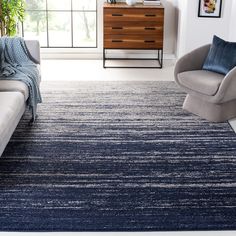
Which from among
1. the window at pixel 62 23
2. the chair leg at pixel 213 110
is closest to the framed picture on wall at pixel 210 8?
the window at pixel 62 23

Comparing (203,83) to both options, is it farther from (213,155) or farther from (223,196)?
(223,196)

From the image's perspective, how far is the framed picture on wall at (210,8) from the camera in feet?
20.7

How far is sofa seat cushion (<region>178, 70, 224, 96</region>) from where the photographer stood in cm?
450

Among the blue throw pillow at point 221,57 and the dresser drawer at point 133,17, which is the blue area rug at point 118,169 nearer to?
the blue throw pillow at point 221,57

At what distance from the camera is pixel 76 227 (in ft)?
9.51

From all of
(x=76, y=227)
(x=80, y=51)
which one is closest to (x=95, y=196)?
(x=76, y=227)

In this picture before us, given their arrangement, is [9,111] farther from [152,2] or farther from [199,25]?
[152,2]

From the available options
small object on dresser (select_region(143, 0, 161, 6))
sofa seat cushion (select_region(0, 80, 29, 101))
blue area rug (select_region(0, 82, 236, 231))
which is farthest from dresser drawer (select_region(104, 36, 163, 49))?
sofa seat cushion (select_region(0, 80, 29, 101))

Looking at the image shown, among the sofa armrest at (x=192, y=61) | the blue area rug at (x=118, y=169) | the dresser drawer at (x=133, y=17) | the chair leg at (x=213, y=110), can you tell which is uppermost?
the dresser drawer at (x=133, y=17)

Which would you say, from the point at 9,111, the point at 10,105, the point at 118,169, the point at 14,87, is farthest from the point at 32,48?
the point at 118,169

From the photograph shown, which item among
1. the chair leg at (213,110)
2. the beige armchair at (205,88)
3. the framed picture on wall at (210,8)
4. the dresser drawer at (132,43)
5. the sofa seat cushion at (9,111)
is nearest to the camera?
the sofa seat cushion at (9,111)

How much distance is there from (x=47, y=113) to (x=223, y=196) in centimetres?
224

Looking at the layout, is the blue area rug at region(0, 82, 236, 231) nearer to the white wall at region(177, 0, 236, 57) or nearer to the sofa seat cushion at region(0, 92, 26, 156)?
the sofa seat cushion at region(0, 92, 26, 156)

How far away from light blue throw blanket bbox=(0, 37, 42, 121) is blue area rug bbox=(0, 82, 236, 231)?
0.92ft
